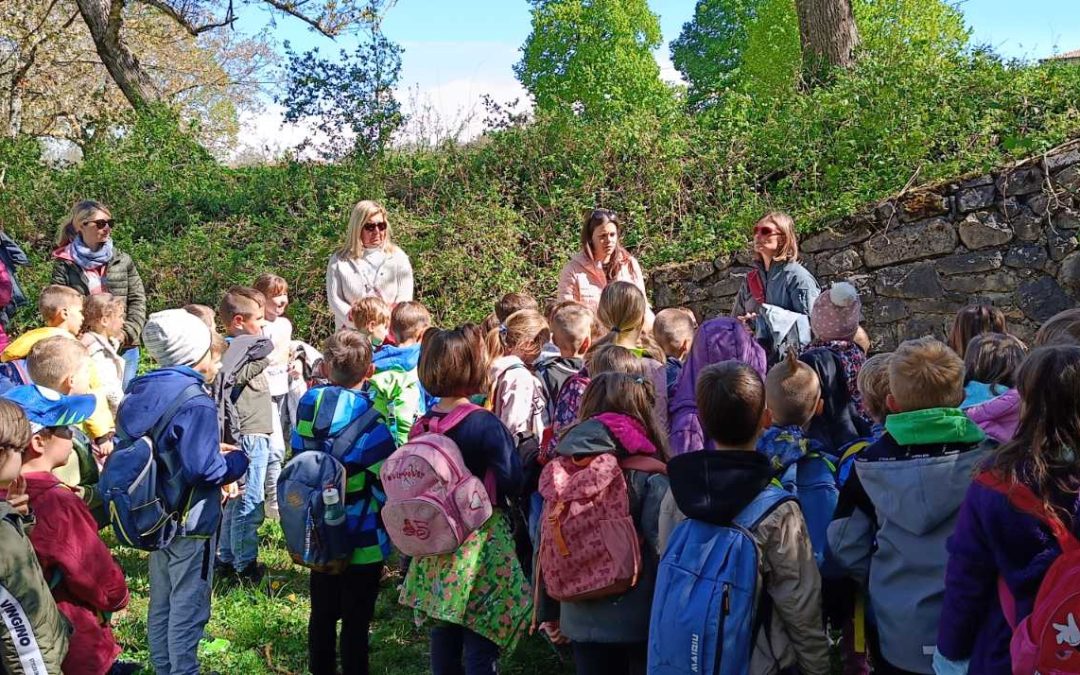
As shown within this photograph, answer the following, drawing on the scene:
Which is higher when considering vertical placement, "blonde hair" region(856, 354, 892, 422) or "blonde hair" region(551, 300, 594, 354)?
"blonde hair" region(551, 300, 594, 354)

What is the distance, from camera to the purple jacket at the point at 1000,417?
290 cm

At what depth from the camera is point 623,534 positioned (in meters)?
3.13

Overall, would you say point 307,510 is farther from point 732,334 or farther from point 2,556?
point 732,334

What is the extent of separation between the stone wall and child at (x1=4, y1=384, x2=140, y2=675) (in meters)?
6.31

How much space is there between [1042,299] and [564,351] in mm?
4512

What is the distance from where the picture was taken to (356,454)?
3.87 metres

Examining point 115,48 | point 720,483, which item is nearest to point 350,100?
point 115,48

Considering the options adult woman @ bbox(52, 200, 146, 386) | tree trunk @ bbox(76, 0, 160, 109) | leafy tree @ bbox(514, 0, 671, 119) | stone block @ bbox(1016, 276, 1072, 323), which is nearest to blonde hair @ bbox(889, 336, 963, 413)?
stone block @ bbox(1016, 276, 1072, 323)

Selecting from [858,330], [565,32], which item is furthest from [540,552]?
[565,32]

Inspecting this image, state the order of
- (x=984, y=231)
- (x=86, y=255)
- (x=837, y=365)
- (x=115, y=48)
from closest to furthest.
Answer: (x=837, y=365), (x=86, y=255), (x=984, y=231), (x=115, y=48)

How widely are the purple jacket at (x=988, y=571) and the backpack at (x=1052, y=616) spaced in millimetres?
38

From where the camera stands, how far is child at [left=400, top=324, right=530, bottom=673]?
3.49 meters

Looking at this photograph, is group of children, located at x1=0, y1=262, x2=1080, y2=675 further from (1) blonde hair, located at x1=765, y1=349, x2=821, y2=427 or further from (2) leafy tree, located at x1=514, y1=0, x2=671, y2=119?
(2) leafy tree, located at x1=514, y1=0, x2=671, y2=119

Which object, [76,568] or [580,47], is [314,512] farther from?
[580,47]
